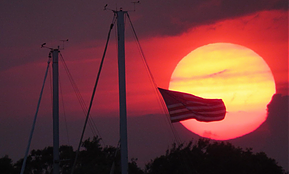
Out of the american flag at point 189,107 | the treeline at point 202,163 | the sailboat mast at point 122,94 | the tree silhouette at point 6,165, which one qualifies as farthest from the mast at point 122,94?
the tree silhouette at point 6,165

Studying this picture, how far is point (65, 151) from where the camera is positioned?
8181cm

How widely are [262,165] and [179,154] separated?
38.2 ft

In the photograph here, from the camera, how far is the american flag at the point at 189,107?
88.1 ft

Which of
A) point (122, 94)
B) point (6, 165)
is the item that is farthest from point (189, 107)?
point (6, 165)

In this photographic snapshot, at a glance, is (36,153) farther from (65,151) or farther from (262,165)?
(262,165)

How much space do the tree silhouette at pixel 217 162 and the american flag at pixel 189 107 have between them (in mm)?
28563

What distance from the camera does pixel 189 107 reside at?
1077 inches

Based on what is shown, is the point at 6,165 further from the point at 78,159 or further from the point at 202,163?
the point at 202,163

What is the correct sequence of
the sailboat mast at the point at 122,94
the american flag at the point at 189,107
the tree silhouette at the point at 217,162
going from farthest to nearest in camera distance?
1. the tree silhouette at the point at 217,162
2. the american flag at the point at 189,107
3. the sailboat mast at the point at 122,94

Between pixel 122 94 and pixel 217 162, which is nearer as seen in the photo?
pixel 122 94

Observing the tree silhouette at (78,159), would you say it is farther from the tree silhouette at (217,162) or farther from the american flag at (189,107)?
the american flag at (189,107)

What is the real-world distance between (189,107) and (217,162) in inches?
1414

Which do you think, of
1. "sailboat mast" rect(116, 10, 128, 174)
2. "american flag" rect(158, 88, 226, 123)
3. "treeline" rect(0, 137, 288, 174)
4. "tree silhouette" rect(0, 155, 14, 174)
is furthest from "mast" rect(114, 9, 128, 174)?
"tree silhouette" rect(0, 155, 14, 174)

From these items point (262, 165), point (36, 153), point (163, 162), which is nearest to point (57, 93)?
point (163, 162)
